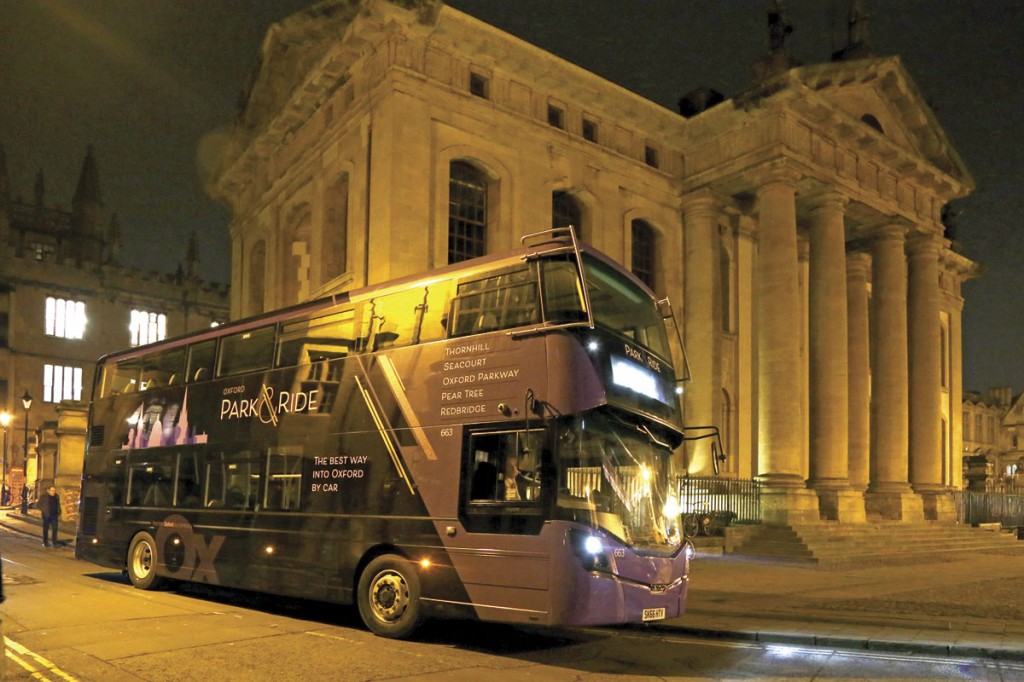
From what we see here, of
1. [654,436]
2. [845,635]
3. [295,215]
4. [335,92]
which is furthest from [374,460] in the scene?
[295,215]

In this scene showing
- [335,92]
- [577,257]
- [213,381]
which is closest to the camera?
[577,257]

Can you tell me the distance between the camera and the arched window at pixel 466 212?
25.9 metres

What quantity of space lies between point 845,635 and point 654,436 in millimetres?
3440

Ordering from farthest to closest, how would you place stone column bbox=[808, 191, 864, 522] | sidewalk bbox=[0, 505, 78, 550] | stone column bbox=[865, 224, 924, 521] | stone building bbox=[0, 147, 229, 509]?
stone building bbox=[0, 147, 229, 509]
stone column bbox=[865, 224, 924, 521]
stone column bbox=[808, 191, 864, 522]
sidewalk bbox=[0, 505, 78, 550]

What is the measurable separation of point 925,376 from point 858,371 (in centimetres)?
348

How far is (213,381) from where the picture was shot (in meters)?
13.3

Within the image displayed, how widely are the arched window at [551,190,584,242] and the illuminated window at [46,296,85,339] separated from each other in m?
42.9

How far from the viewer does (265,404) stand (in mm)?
12227

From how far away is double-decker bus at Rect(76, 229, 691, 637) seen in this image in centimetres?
905

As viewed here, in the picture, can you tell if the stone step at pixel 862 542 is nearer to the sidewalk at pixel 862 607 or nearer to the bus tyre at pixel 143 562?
the sidewalk at pixel 862 607

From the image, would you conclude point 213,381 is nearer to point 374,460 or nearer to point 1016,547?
point 374,460

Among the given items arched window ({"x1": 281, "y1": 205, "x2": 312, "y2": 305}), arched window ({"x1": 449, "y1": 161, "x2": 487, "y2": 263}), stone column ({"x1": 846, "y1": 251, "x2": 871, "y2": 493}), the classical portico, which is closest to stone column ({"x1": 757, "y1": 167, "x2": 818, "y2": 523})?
the classical portico

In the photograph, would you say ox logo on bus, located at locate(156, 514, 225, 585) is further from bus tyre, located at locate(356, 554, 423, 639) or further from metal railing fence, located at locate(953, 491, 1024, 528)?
metal railing fence, located at locate(953, 491, 1024, 528)

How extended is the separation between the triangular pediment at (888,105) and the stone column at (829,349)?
358cm
